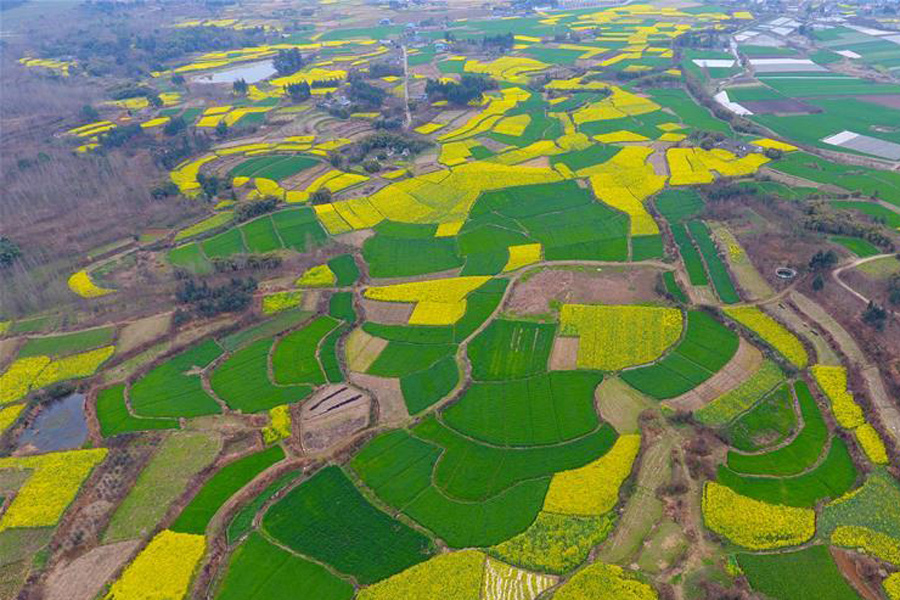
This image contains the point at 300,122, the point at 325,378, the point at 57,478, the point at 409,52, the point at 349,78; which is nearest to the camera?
the point at 57,478

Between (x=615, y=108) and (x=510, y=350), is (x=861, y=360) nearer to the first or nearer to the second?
(x=510, y=350)

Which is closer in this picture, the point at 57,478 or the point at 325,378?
the point at 57,478

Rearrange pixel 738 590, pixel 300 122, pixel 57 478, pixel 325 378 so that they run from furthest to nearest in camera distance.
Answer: pixel 300 122, pixel 325 378, pixel 57 478, pixel 738 590

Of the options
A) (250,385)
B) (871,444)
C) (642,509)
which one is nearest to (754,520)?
(642,509)

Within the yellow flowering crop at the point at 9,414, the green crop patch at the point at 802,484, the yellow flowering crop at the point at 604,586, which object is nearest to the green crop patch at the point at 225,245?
the yellow flowering crop at the point at 9,414

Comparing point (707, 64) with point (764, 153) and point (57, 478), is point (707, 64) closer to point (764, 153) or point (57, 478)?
point (764, 153)

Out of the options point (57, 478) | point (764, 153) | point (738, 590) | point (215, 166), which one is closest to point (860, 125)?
point (764, 153)

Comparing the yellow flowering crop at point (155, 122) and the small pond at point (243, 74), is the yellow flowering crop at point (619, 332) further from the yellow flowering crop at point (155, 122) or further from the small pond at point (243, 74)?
the small pond at point (243, 74)
